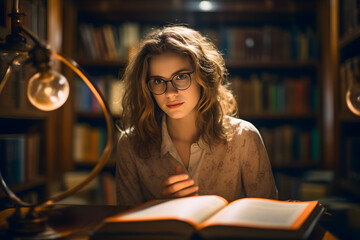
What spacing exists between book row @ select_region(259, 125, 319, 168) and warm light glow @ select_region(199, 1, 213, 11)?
1.04 meters

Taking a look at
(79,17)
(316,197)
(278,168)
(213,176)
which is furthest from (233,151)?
(79,17)

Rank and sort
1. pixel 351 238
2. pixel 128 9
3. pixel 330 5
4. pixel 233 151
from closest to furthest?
pixel 351 238, pixel 233 151, pixel 330 5, pixel 128 9

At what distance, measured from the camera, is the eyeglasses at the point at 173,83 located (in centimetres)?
128

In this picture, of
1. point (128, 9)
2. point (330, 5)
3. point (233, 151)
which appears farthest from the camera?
point (128, 9)

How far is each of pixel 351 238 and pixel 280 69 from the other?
235cm

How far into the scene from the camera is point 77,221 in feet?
2.65

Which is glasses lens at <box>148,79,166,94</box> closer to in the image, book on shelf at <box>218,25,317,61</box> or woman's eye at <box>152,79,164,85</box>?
woman's eye at <box>152,79,164,85</box>

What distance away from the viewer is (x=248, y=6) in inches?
105

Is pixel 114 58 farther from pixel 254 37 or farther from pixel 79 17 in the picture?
pixel 254 37

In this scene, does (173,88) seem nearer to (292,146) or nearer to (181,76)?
(181,76)

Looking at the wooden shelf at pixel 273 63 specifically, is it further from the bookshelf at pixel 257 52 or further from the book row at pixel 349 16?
the book row at pixel 349 16

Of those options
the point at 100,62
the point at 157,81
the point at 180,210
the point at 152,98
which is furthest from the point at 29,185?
the point at 180,210

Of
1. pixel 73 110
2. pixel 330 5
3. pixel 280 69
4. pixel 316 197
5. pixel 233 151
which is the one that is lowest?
pixel 316 197

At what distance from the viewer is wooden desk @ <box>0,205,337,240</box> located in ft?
2.38
